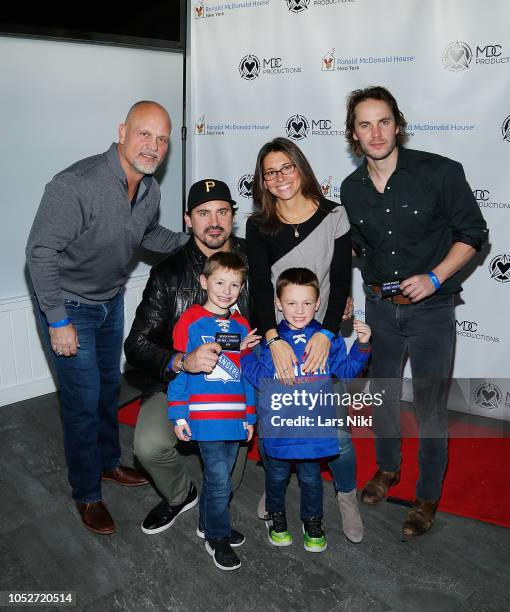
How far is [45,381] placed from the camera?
4.86m

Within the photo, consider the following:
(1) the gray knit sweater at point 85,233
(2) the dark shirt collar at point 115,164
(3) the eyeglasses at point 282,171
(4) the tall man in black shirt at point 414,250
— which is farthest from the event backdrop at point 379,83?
(2) the dark shirt collar at point 115,164

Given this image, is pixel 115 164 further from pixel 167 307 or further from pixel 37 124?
pixel 37 124

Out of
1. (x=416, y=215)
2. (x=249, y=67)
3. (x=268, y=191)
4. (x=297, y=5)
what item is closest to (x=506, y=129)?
(x=416, y=215)

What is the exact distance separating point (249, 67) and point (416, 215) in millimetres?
2661

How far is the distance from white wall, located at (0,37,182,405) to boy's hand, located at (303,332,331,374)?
2.67m

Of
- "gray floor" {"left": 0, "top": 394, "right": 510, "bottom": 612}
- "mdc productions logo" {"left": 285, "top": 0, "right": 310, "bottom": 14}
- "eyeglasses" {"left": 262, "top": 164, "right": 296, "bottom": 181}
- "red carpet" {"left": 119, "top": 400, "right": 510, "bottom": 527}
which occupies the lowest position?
"gray floor" {"left": 0, "top": 394, "right": 510, "bottom": 612}

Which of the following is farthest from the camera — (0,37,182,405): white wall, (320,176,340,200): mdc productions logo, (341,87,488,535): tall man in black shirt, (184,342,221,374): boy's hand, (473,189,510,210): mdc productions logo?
(320,176,340,200): mdc productions logo

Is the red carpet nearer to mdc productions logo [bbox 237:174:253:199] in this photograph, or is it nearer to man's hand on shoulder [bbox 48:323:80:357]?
man's hand on shoulder [bbox 48:323:80:357]

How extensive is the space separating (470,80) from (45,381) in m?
3.81

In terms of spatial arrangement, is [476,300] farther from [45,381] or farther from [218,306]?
[45,381]

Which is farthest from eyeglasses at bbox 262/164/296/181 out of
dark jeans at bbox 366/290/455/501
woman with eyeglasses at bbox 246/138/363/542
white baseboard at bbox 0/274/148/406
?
white baseboard at bbox 0/274/148/406

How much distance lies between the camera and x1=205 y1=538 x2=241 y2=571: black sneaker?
2883mm

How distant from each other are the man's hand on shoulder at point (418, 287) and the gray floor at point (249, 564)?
1239mm

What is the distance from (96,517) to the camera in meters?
3.23
